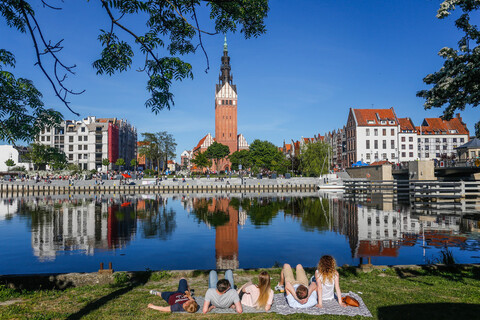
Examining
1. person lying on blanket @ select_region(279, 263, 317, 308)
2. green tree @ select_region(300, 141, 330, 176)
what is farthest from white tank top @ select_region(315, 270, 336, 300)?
green tree @ select_region(300, 141, 330, 176)

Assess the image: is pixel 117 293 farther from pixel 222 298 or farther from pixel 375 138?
pixel 375 138

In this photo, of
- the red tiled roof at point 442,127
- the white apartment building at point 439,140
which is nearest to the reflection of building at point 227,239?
the white apartment building at point 439,140

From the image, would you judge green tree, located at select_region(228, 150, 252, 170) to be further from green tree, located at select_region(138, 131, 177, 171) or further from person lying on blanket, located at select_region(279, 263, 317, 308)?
person lying on blanket, located at select_region(279, 263, 317, 308)

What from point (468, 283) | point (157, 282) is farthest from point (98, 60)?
point (468, 283)

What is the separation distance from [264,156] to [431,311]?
99.1 meters

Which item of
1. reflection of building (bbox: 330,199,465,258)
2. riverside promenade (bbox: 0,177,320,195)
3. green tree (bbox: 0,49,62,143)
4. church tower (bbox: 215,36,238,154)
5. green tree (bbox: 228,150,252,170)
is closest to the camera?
green tree (bbox: 0,49,62,143)

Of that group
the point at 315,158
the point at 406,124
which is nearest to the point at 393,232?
the point at 315,158

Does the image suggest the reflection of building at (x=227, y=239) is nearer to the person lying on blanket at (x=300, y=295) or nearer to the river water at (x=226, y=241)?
the river water at (x=226, y=241)

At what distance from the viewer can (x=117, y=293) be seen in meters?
8.42

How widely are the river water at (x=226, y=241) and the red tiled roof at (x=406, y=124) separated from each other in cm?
7783

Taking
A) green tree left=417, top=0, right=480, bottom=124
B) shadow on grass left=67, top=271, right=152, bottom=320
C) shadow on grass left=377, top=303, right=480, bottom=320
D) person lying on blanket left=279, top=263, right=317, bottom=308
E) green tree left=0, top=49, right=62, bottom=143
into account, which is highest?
green tree left=417, top=0, right=480, bottom=124

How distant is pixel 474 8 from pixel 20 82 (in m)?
12.3

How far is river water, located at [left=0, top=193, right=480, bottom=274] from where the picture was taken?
14539 mm

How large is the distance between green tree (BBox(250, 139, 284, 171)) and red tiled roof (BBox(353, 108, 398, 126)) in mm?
26531
